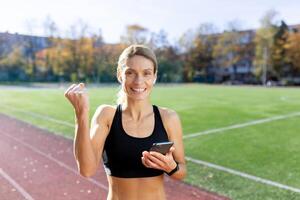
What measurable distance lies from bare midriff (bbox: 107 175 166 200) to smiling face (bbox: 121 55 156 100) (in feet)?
1.67

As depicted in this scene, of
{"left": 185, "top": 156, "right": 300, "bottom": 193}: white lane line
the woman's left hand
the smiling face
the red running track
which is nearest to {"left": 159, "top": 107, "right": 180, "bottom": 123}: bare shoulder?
the smiling face

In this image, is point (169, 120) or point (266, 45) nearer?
point (169, 120)

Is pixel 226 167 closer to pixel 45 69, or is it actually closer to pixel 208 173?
pixel 208 173

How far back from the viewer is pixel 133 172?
7.20 ft

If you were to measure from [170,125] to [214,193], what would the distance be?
420cm

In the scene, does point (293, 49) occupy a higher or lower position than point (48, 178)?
higher

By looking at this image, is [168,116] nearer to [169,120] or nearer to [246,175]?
[169,120]

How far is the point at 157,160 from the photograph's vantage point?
1.99 meters

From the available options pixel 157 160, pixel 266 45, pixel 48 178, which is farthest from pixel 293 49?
pixel 157 160

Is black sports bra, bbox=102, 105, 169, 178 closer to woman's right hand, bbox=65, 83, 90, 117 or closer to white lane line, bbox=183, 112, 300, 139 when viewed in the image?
woman's right hand, bbox=65, 83, 90, 117

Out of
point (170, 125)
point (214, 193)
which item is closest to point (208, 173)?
point (214, 193)

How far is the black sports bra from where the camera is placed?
2162 millimetres

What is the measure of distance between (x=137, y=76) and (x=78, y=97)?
0.40 metres

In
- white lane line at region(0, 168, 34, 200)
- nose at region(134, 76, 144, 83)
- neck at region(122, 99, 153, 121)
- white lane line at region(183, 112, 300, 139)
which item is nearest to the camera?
nose at region(134, 76, 144, 83)
